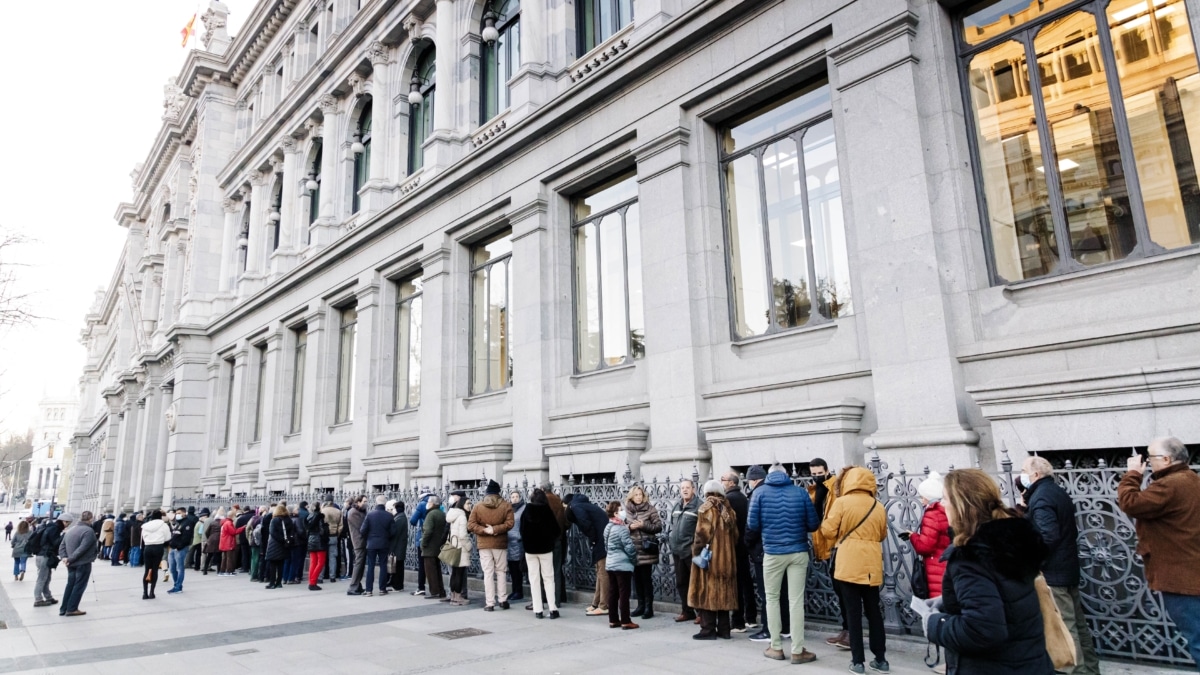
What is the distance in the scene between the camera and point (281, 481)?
24.1m

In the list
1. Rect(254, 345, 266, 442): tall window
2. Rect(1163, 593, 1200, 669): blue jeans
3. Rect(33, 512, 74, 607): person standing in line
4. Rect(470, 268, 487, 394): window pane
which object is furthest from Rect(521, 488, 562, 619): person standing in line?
Rect(254, 345, 266, 442): tall window

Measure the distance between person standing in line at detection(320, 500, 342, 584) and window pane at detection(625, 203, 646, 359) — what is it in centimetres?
745

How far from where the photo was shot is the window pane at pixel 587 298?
14.5m

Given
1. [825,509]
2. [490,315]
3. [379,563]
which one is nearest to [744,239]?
[825,509]

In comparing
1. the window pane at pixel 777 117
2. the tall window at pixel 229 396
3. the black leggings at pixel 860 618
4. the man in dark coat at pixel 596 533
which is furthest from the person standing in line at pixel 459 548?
the tall window at pixel 229 396

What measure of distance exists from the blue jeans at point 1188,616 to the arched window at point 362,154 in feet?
73.8

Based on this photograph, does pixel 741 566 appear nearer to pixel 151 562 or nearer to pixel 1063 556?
pixel 1063 556

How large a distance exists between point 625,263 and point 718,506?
21.9 ft

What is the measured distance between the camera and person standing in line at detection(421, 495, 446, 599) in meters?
12.6

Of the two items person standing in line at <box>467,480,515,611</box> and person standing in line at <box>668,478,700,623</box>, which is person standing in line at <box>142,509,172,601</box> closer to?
person standing in line at <box>467,480,515,611</box>

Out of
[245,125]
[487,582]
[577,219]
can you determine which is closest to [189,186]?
[245,125]

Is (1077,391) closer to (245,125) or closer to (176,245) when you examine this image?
(245,125)

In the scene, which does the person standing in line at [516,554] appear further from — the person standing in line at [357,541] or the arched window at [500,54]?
the arched window at [500,54]

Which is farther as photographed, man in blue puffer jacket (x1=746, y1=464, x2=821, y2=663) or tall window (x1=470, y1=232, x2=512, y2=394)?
tall window (x1=470, y1=232, x2=512, y2=394)
